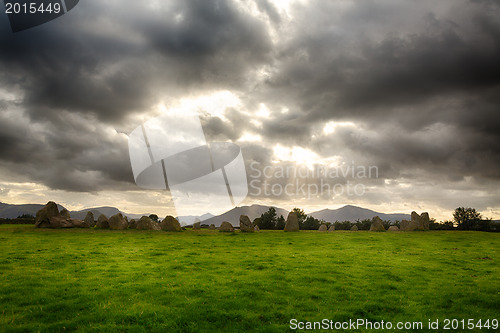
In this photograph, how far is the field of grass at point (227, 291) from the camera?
1037 cm

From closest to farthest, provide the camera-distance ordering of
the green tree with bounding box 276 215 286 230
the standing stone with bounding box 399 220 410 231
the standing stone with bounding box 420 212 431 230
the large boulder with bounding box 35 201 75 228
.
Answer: the large boulder with bounding box 35 201 75 228
the standing stone with bounding box 399 220 410 231
the standing stone with bounding box 420 212 431 230
the green tree with bounding box 276 215 286 230

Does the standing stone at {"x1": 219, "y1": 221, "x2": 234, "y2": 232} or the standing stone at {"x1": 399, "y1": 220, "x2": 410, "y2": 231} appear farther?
the standing stone at {"x1": 399, "y1": 220, "x2": 410, "y2": 231}

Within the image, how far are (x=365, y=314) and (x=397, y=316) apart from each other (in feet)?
3.96

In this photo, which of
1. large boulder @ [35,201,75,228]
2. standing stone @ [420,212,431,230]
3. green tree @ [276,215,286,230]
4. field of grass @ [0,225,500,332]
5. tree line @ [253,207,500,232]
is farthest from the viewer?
green tree @ [276,215,286,230]

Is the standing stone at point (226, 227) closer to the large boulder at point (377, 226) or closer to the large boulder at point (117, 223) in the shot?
the large boulder at point (117, 223)

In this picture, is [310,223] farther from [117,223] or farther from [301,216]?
[117,223]

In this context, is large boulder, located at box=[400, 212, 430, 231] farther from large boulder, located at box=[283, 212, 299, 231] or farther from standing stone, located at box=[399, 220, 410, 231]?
large boulder, located at box=[283, 212, 299, 231]

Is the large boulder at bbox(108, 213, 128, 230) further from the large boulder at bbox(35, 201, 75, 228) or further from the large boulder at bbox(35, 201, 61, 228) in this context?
Answer: the large boulder at bbox(35, 201, 61, 228)

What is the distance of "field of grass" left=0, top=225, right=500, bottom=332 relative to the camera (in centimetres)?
1037

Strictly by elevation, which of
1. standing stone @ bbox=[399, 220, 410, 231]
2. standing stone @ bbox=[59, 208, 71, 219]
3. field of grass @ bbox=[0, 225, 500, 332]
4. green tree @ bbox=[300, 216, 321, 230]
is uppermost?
standing stone @ bbox=[59, 208, 71, 219]

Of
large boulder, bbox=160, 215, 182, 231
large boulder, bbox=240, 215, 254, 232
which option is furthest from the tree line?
large boulder, bbox=160, 215, 182, 231

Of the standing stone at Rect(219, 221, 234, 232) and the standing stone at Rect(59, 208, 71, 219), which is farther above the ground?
the standing stone at Rect(59, 208, 71, 219)

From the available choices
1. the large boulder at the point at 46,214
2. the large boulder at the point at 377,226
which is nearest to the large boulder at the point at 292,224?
the large boulder at the point at 377,226

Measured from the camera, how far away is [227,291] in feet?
42.9
